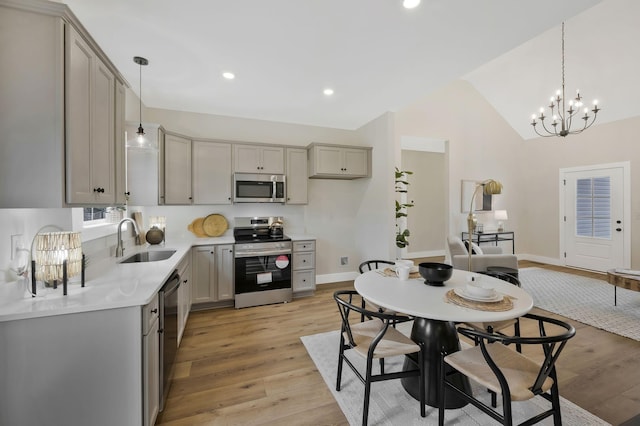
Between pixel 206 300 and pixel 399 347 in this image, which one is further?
pixel 206 300

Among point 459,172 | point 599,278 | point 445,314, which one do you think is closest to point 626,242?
point 599,278

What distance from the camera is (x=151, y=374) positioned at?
1.56 m

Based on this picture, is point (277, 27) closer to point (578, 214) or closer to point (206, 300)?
point (206, 300)

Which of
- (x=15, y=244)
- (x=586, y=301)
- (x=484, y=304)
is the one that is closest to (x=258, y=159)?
(x=15, y=244)

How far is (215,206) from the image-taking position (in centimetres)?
397

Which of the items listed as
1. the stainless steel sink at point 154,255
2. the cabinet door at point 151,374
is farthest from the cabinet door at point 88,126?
the stainless steel sink at point 154,255

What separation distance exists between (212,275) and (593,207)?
7333mm

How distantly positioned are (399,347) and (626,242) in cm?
616

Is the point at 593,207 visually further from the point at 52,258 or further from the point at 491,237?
the point at 52,258

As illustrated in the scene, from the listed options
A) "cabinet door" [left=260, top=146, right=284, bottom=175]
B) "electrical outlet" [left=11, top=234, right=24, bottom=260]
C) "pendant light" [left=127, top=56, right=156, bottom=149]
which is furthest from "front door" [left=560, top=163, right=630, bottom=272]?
"electrical outlet" [left=11, top=234, right=24, bottom=260]

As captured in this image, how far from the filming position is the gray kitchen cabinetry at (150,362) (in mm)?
1443

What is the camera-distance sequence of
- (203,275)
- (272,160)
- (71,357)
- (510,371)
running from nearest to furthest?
(71,357) → (510,371) → (203,275) → (272,160)

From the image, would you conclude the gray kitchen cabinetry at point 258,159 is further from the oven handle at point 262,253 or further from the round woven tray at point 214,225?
the oven handle at point 262,253

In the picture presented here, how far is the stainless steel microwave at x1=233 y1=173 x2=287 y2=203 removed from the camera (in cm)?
381
